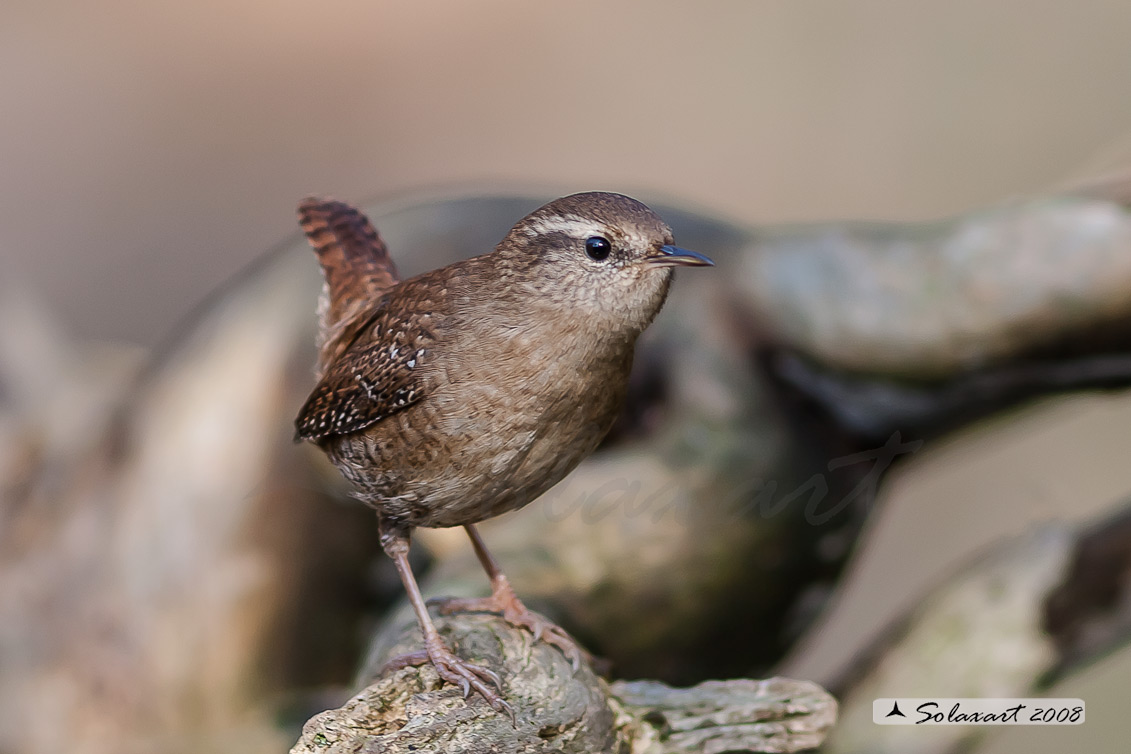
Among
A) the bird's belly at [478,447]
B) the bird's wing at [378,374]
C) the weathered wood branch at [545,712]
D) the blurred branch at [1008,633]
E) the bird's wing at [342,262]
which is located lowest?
the blurred branch at [1008,633]

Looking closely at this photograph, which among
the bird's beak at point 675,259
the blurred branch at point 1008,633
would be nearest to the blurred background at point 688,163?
the blurred branch at point 1008,633

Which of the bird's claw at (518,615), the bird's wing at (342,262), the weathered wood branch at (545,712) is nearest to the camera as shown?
the weathered wood branch at (545,712)

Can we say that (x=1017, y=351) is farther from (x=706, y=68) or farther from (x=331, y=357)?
(x=331, y=357)

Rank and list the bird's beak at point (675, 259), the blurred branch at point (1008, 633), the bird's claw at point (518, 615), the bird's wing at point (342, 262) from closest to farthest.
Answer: the bird's beak at point (675, 259), the bird's claw at point (518, 615), the bird's wing at point (342, 262), the blurred branch at point (1008, 633)

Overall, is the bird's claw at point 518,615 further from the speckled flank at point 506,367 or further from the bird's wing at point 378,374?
the bird's wing at point 378,374

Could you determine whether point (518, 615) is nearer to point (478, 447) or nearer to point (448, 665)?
point (448, 665)

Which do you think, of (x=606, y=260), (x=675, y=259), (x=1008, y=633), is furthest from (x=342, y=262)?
(x=1008, y=633)
